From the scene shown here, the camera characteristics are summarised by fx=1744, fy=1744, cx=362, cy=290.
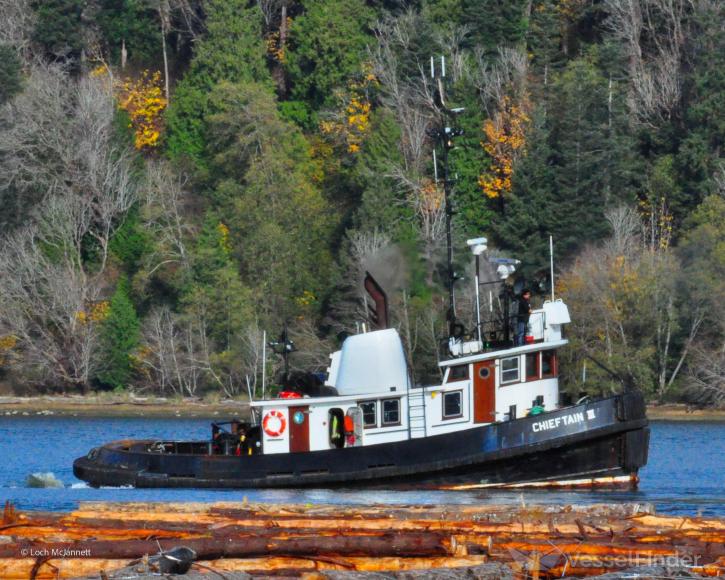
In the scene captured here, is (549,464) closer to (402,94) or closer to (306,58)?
(402,94)

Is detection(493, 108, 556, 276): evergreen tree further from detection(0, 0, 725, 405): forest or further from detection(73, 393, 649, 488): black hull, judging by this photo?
detection(73, 393, 649, 488): black hull

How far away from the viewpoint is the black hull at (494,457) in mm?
34000

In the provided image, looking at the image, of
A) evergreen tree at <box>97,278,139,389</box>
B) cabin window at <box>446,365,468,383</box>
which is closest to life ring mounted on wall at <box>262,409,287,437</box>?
cabin window at <box>446,365,468,383</box>

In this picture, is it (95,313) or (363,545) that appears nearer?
(363,545)

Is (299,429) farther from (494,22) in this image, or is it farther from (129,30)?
(129,30)

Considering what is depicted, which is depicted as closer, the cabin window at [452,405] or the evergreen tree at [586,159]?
the cabin window at [452,405]

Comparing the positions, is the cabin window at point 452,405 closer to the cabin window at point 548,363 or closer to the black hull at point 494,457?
the black hull at point 494,457

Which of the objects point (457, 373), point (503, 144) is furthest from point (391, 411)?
point (503, 144)

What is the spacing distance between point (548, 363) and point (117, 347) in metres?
44.7

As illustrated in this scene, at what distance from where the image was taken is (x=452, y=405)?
34719 millimetres

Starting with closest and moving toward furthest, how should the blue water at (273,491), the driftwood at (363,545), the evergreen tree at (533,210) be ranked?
the driftwood at (363,545)
the blue water at (273,491)
the evergreen tree at (533,210)

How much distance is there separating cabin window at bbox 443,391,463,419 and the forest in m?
28.0

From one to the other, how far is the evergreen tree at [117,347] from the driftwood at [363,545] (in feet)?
178

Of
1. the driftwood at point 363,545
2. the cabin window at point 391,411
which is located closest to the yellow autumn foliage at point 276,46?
the cabin window at point 391,411
